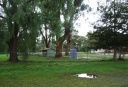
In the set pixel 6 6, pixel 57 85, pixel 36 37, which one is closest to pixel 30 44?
pixel 36 37

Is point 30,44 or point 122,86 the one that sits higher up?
point 30,44

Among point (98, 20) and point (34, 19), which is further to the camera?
point (98, 20)

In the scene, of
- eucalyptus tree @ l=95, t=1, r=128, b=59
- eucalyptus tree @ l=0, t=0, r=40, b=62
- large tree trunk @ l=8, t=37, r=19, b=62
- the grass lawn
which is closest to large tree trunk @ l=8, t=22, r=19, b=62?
large tree trunk @ l=8, t=37, r=19, b=62

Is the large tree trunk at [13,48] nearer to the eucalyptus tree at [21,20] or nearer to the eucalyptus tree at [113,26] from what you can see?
the eucalyptus tree at [21,20]

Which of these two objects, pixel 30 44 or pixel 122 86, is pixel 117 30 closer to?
pixel 30 44

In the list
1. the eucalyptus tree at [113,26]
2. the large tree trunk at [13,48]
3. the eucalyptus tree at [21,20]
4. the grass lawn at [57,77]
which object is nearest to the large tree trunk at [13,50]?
the large tree trunk at [13,48]

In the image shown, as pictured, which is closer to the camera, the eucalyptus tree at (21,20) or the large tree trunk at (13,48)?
the eucalyptus tree at (21,20)

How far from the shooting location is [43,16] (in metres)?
23.3

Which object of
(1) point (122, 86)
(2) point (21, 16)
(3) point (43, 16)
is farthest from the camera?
(3) point (43, 16)

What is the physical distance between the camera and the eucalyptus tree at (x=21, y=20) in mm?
21625

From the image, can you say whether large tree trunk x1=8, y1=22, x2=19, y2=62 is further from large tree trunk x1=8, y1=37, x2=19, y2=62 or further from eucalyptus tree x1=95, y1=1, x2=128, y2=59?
eucalyptus tree x1=95, y1=1, x2=128, y2=59

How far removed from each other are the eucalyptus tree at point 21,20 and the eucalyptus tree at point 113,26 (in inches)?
413

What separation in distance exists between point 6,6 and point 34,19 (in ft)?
9.23

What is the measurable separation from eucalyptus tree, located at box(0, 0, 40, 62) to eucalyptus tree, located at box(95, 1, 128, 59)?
10496 mm
